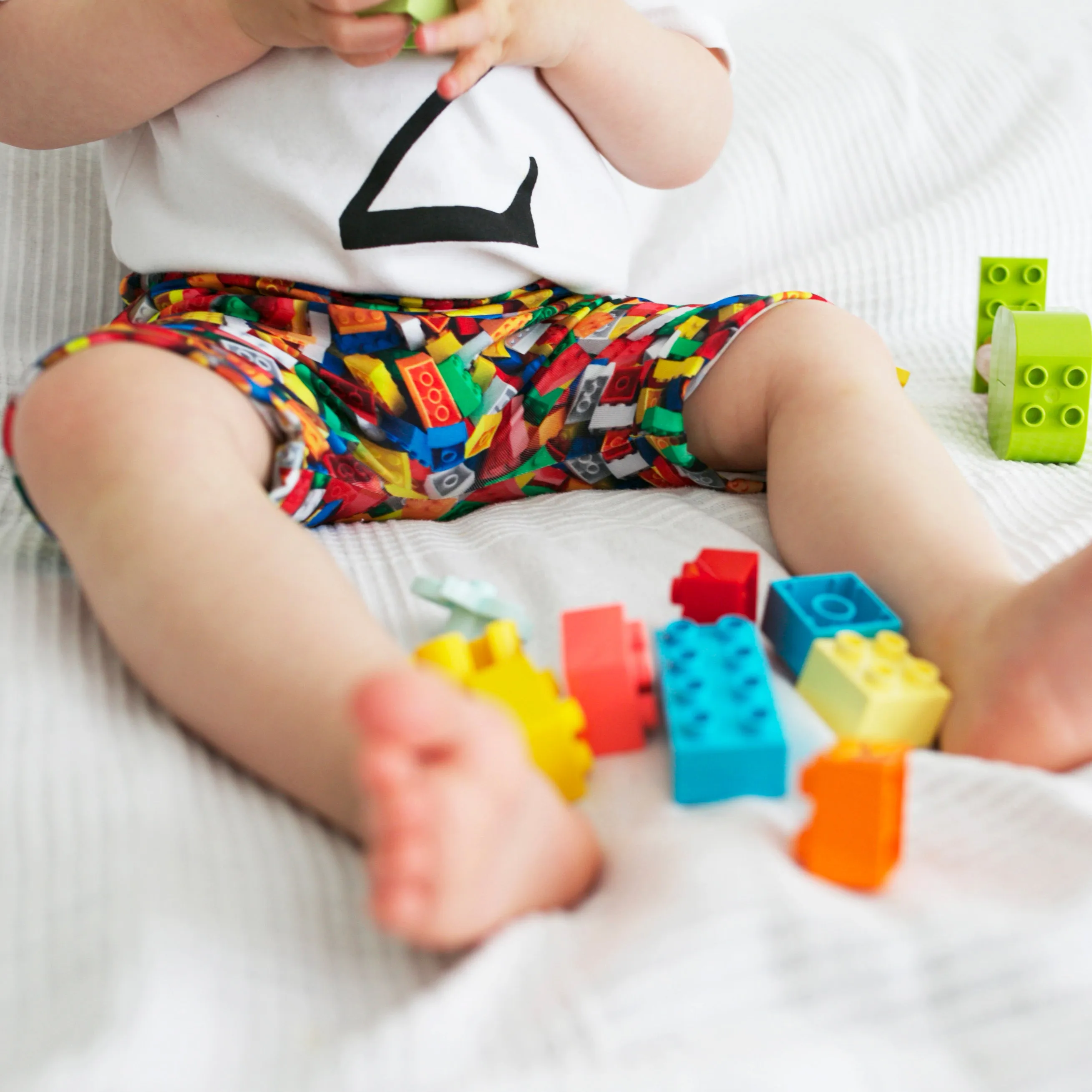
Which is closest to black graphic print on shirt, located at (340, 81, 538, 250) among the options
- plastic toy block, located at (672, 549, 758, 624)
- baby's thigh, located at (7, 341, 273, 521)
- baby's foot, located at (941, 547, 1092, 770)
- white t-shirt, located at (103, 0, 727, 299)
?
white t-shirt, located at (103, 0, 727, 299)

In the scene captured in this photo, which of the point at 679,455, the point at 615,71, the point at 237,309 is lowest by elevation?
the point at 679,455

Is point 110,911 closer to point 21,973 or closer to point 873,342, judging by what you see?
point 21,973

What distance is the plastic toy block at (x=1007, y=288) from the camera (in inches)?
38.0

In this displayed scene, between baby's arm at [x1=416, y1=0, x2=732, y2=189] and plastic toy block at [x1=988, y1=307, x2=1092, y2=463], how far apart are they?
1.01ft

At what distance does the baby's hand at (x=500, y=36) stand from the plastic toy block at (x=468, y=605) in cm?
29

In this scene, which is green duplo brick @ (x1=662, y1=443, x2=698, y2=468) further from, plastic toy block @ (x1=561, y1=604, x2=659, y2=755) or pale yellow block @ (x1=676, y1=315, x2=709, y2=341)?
plastic toy block @ (x1=561, y1=604, x2=659, y2=755)

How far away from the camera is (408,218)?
0.74 meters

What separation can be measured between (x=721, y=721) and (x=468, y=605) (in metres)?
0.16

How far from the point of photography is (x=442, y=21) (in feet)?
2.02

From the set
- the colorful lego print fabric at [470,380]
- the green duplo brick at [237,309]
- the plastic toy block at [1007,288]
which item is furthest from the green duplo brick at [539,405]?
the plastic toy block at [1007,288]

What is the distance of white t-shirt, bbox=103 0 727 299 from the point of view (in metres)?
0.74

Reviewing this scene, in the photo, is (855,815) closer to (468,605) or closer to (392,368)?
(468,605)

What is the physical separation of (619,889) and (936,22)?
119 cm

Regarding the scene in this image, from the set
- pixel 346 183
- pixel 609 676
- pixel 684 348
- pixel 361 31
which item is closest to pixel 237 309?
pixel 346 183
